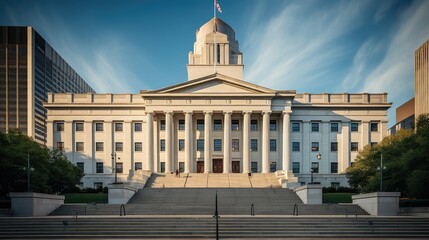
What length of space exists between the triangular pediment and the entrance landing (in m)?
13.2

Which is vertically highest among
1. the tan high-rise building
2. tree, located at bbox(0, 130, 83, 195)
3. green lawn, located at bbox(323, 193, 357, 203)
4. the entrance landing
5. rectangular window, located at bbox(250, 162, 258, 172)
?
the tan high-rise building

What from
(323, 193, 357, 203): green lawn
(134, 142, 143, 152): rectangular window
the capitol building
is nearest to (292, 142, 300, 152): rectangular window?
the capitol building

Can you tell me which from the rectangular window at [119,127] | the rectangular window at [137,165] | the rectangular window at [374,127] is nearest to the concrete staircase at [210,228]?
the rectangular window at [137,165]

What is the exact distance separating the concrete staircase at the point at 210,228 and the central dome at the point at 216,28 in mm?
55708

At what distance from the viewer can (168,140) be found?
6319 cm

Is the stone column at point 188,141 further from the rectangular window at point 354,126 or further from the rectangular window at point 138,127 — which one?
the rectangular window at point 354,126

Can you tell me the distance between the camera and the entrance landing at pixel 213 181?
53.2 m

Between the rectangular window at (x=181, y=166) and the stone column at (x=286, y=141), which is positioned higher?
the stone column at (x=286, y=141)

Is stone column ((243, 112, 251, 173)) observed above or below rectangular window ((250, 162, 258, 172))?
above

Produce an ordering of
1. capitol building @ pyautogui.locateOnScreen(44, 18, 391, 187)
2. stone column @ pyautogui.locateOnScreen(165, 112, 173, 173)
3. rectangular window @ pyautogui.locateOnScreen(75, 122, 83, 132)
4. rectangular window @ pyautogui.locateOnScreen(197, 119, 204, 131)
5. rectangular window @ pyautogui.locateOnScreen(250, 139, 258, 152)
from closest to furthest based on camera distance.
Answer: stone column @ pyautogui.locateOnScreen(165, 112, 173, 173) < capitol building @ pyautogui.locateOnScreen(44, 18, 391, 187) < rectangular window @ pyautogui.locateOnScreen(250, 139, 258, 152) < rectangular window @ pyautogui.locateOnScreen(197, 119, 204, 131) < rectangular window @ pyautogui.locateOnScreen(75, 122, 83, 132)

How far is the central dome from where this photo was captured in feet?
259

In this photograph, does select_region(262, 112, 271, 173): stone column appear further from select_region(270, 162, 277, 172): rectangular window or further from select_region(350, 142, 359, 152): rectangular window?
select_region(350, 142, 359, 152): rectangular window

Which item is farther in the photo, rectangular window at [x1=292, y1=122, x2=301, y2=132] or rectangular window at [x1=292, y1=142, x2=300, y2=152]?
rectangular window at [x1=292, y1=122, x2=301, y2=132]

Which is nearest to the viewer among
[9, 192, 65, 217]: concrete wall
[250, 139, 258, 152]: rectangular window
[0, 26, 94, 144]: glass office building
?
[9, 192, 65, 217]: concrete wall
